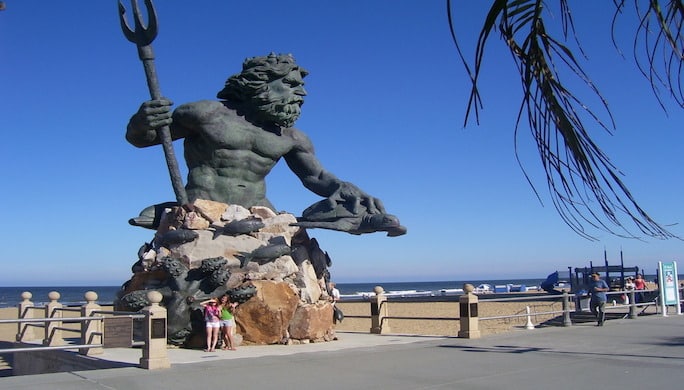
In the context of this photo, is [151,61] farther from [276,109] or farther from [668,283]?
[668,283]

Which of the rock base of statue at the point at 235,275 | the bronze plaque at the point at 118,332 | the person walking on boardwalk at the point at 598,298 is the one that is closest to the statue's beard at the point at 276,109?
the rock base of statue at the point at 235,275

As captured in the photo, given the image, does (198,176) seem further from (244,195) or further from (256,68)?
(256,68)

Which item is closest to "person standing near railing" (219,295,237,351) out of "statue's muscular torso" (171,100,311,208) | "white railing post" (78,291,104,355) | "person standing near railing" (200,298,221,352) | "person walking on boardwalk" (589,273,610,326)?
"person standing near railing" (200,298,221,352)

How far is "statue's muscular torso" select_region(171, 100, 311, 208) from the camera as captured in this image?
1220 cm

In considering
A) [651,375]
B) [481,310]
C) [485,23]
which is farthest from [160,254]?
[481,310]

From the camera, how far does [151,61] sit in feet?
37.6

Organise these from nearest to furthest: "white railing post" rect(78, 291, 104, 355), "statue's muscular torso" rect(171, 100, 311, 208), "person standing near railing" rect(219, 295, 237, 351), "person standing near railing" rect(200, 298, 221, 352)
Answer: "white railing post" rect(78, 291, 104, 355)
"person standing near railing" rect(200, 298, 221, 352)
"person standing near railing" rect(219, 295, 237, 351)
"statue's muscular torso" rect(171, 100, 311, 208)

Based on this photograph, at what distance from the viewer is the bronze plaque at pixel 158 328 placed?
8391 mm

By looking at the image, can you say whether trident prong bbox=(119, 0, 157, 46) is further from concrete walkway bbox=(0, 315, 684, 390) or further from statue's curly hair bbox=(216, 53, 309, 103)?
concrete walkway bbox=(0, 315, 684, 390)

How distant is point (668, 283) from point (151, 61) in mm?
13679

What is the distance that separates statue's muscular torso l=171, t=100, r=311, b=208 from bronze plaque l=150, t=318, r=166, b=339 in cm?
400

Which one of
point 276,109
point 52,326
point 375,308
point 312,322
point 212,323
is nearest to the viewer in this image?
point 212,323

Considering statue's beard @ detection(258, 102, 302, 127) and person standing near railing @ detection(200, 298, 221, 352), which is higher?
statue's beard @ detection(258, 102, 302, 127)

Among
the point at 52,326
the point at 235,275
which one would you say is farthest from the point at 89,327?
the point at 235,275
